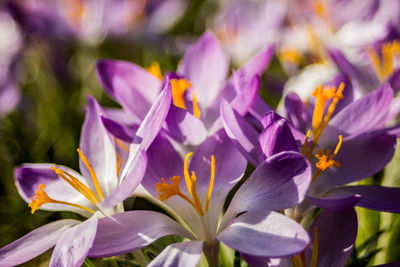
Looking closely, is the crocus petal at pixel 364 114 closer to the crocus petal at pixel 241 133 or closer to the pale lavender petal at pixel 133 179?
the crocus petal at pixel 241 133

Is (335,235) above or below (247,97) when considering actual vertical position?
below

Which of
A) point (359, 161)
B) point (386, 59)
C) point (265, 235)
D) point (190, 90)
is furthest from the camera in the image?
point (386, 59)

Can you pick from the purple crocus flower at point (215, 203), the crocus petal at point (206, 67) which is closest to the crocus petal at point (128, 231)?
the purple crocus flower at point (215, 203)

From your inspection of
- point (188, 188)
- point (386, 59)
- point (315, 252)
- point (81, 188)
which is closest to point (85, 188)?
point (81, 188)

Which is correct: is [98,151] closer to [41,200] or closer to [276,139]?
[41,200]

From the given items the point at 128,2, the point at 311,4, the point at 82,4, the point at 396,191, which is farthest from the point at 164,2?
the point at 396,191

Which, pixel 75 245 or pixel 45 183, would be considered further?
pixel 45 183

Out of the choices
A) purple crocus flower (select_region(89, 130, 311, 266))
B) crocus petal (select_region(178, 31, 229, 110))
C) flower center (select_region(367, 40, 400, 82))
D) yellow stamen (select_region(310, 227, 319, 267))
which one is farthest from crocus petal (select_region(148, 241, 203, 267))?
flower center (select_region(367, 40, 400, 82))
